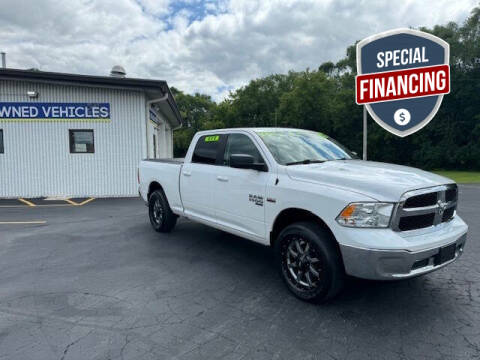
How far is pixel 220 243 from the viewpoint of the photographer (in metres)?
5.79

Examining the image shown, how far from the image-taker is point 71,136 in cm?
1209

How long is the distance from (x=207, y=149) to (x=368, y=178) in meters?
2.69

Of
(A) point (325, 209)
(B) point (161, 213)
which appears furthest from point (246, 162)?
(B) point (161, 213)

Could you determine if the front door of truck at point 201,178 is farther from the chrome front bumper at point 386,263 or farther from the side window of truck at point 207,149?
the chrome front bumper at point 386,263

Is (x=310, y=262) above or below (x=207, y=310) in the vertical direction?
above

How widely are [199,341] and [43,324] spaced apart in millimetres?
1506

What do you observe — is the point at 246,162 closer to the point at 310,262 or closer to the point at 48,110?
the point at 310,262

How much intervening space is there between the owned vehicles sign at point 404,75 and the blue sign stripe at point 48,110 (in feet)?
42.1

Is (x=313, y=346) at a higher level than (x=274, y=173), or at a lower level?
lower

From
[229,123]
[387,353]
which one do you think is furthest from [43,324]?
[229,123]

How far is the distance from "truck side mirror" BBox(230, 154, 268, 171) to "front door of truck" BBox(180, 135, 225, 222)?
906 millimetres

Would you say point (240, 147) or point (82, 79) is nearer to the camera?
point (240, 147)

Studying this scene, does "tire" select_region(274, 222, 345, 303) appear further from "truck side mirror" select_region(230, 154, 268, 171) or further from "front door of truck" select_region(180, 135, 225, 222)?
"front door of truck" select_region(180, 135, 225, 222)

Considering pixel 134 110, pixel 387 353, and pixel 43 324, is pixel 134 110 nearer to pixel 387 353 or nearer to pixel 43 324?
pixel 43 324
